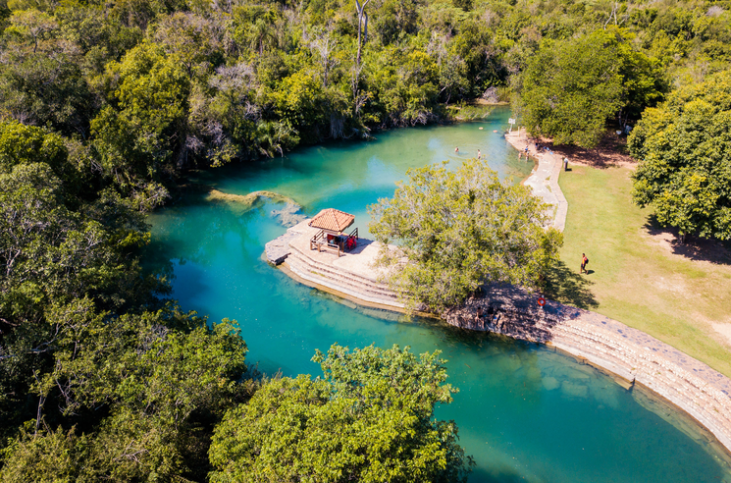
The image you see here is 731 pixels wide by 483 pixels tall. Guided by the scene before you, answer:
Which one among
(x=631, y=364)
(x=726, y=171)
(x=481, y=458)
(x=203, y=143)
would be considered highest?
(x=726, y=171)

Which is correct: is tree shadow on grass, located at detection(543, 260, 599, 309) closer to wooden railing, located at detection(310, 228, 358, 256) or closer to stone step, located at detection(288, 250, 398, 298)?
stone step, located at detection(288, 250, 398, 298)

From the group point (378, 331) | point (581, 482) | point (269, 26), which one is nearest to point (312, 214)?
point (378, 331)

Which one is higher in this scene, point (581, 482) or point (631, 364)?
point (631, 364)

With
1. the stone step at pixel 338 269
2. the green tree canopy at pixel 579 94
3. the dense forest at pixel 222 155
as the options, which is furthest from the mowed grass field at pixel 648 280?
the green tree canopy at pixel 579 94

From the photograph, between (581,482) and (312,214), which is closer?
(581,482)

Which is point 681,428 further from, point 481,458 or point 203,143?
point 203,143

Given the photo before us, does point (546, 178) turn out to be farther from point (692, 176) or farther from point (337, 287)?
point (337, 287)

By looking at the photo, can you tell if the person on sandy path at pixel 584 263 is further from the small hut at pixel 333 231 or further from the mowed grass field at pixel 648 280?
the small hut at pixel 333 231

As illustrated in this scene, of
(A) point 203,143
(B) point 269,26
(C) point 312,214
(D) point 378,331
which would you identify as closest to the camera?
(D) point 378,331
